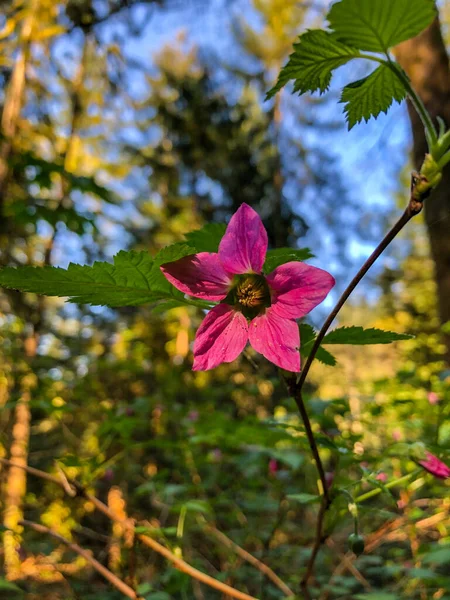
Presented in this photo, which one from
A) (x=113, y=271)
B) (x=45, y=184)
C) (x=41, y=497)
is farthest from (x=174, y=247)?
(x=41, y=497)

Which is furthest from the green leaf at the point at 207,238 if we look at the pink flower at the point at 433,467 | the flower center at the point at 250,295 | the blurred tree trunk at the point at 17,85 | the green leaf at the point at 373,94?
the blurred tree trunk at the point at 17,85

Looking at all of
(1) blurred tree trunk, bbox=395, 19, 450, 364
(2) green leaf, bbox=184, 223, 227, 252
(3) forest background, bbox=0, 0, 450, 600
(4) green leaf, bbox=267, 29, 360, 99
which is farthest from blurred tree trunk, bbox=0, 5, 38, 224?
(4) green leaf, bbox=267, 29, 360, 99

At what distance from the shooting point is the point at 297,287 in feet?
1.66

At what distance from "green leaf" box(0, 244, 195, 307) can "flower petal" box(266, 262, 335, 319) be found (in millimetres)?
100

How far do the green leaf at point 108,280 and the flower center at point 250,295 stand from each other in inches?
2.7

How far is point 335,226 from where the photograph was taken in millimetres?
10453

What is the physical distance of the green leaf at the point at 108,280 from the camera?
0.44 m

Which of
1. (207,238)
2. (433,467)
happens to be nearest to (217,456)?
(433,467)

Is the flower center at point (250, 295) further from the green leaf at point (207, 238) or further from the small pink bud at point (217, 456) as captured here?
the small pink bud at point (217, 456)

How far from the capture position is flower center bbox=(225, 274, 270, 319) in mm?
531

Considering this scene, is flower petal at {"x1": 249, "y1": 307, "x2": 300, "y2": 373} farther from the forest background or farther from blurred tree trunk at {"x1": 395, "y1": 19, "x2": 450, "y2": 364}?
blurred tree trunk at {"x1": 395, "y1": 19, "x2": 450, "y2": 364}

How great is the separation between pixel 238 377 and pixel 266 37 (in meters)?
6.76

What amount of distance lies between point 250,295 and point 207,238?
121mm

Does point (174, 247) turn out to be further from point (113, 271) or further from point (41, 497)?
point (41, 497)
